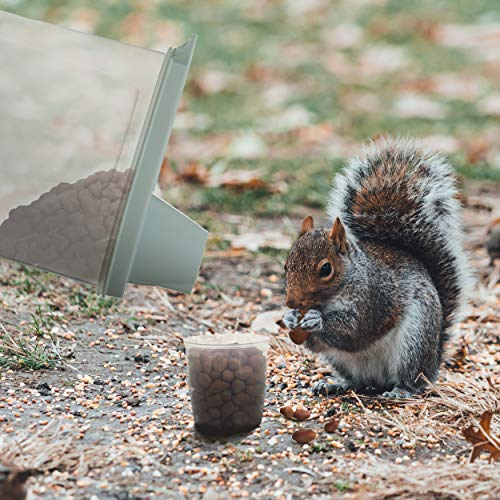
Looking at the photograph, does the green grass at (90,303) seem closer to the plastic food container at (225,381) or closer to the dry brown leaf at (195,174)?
the plastic food container at (225,381)

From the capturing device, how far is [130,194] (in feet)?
7.54

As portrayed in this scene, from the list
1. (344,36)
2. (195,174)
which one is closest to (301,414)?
(195,174)

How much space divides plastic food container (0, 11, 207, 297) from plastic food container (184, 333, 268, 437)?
40 cm

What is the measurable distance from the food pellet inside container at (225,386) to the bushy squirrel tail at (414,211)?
0.65m

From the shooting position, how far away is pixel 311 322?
2242 millimetres

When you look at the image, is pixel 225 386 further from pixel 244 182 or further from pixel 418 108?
pixel 418 108

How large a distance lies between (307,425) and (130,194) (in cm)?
75

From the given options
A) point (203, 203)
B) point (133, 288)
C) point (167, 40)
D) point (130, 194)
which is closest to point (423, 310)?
point (130, 194)

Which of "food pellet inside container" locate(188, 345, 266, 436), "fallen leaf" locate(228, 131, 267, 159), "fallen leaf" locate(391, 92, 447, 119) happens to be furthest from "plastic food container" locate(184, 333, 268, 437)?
"fallen leaf" locate(391, 92, 447, 119)

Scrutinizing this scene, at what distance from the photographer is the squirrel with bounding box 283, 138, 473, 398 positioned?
230 cm

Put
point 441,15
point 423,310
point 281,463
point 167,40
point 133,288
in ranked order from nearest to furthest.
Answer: point 281,463 → point 423,310 → point 133,288 → point 167,40 → point 441,15

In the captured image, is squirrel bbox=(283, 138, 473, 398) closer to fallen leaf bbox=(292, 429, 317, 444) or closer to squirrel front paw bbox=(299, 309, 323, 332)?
squirrel front paw bbox=(299, 309, 323, 332)

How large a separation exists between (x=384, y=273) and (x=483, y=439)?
0.57m

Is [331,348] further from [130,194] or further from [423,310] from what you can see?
[130,194]
